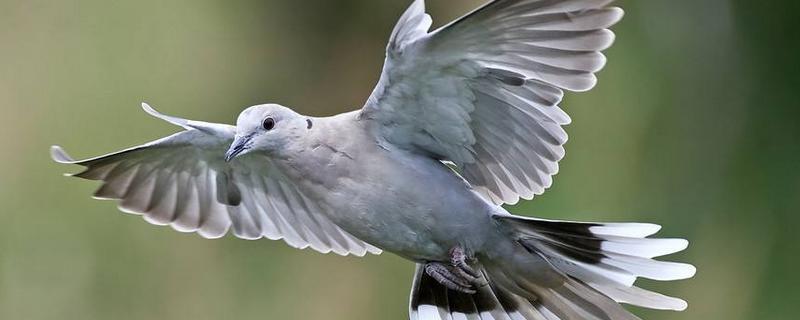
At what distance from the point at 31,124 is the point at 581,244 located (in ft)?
10.1

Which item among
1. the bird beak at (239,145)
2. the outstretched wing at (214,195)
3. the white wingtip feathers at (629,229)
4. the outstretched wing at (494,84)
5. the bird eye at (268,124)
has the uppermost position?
the outstretched wing at (494,84)

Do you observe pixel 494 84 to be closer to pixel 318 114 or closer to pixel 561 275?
pixel 561 275

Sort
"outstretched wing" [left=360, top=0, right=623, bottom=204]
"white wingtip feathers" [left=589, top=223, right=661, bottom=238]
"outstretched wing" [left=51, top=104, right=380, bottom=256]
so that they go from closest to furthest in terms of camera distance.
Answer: "outstretched wing" [left=360, top=0, right=623, bottom=204] → "white wingtip feathers" [left=589, top=223, right=661, bottom=238] → "outstretched wing" [left=51, top=104, right=380, bottom=256]

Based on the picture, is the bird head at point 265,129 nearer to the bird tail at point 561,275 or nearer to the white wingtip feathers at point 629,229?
the bird tail at point 561,275

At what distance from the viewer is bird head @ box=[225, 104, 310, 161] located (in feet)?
8.55

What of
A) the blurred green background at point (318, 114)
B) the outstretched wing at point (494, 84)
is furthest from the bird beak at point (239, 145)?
the blurred green background at point (318, 114)

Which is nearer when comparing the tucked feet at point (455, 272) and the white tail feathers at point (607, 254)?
the white tail feathers at point (607, 254)

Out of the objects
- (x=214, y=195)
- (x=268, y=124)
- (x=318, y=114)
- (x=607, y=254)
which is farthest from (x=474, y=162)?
(x=318, y=114)

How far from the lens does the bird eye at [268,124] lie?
8.65ft

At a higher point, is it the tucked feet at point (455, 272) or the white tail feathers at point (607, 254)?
the white tail feathers at point (607, 254)

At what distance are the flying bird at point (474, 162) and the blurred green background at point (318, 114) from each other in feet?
4.43

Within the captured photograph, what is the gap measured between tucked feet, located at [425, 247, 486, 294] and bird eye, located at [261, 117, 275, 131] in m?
0.51

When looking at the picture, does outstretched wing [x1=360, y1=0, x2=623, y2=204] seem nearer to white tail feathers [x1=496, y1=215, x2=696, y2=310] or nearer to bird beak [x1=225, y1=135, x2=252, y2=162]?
white tail feathers [x1=496, y1=215, x2=696, y2=310]

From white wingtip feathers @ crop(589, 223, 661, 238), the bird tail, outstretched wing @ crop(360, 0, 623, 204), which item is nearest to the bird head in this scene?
outstretched wing @ crop(360, 0, 623, 204)
